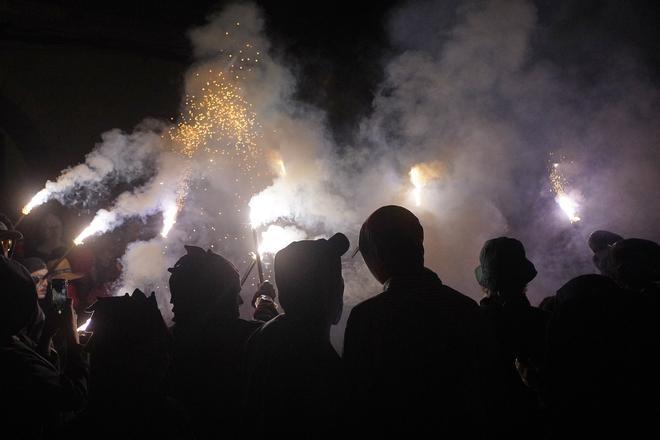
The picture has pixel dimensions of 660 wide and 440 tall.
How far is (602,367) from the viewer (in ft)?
5.53

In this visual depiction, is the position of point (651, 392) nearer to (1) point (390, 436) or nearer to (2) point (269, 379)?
(1) point (390, 436)

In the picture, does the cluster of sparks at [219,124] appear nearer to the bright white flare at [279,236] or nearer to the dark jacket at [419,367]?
the bright white flare at [279,236]

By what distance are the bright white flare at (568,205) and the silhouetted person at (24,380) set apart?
11084 millimetres

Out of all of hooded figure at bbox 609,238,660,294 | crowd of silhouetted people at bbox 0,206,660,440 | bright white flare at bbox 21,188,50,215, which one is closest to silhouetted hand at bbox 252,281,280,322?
crowd of silhouetted people at bbox 0,206,660,440

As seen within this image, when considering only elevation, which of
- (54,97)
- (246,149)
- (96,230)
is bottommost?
(96,230)

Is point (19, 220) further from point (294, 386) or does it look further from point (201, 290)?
point (294, 386)

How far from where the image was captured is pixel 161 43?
9594 millimetres

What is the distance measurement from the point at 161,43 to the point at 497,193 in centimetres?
942

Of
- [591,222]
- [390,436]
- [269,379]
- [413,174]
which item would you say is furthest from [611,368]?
[591,222]

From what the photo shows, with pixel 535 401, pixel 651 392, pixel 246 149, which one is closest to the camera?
pixel 651 392

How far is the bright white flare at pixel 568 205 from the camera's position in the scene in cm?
990

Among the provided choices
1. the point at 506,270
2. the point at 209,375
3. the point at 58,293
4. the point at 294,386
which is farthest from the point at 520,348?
the point at 58,293

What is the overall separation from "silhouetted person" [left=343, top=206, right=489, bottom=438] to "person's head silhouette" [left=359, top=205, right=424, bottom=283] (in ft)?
0.46

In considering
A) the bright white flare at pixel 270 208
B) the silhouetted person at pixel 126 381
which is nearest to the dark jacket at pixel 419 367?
the silhouetted person at pixel 126 381
